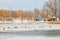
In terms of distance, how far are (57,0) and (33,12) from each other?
33.1 feet

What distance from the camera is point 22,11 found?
45062 millimetres

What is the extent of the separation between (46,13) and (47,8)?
1650 mm

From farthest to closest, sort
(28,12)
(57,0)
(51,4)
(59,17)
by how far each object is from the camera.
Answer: (28,12) → (51,4) → (57,0) → (59,17)

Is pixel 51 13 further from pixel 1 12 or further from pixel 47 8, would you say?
pixel 1 12

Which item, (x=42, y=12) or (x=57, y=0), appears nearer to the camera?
(x=57, y=0)

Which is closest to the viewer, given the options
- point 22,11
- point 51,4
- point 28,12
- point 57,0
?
point 57,0

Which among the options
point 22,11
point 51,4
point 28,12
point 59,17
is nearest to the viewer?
point 59,17

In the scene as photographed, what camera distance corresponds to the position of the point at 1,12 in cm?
4609

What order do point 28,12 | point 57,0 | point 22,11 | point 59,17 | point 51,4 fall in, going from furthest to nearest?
point 28,12 < point 22,11 < point 51,4 < point 57,0 < point 59,17

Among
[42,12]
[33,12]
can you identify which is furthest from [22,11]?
[42,12]

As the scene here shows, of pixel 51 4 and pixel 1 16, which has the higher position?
pixel 51 4

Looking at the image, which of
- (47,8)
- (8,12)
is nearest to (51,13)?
(47,8)

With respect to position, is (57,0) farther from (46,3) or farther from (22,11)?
(22,11)

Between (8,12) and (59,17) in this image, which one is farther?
(8,12)
